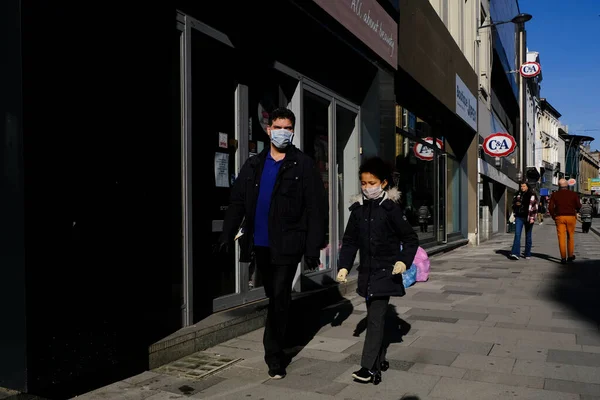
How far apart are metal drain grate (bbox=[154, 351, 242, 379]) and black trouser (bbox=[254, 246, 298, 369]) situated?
0.47 meters

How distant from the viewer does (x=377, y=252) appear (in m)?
4.05

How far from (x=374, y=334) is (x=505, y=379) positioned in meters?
1.01

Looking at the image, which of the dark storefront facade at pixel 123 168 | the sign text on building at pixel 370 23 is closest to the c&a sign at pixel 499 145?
the sign text on building at pixel 370 23

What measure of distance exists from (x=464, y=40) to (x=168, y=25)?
45.9ft

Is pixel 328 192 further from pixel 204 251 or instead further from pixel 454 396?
pixel 454 396

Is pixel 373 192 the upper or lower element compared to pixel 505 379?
upper

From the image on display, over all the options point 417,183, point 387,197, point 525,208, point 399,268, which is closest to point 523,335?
point 399,268

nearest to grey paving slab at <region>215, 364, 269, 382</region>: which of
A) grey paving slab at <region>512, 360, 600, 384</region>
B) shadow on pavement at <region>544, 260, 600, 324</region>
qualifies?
grey paving slab at <region>512, 360, 600, 384</region>

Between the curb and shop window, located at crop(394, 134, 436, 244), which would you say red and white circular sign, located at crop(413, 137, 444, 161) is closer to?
shop window, located at crop(394, 134, 436, 244)

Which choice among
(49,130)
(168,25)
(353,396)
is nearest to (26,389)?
(49,130)

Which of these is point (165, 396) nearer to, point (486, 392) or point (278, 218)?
point (278, 218)

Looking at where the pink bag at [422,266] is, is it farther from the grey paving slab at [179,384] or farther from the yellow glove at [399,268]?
the grey paving slab at [179,384]

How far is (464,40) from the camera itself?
16859 millimetres

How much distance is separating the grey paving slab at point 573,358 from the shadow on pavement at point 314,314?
6.82 feet
